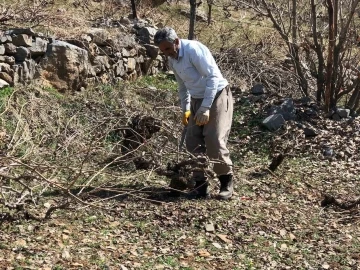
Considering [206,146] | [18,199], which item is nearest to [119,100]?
[206,146]

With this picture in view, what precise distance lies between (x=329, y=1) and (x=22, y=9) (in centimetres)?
415

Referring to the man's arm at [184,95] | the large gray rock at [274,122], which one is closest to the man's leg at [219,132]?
the man's arm at [184,95]

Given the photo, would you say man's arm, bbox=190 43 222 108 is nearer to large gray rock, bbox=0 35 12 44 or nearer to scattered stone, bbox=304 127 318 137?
scattered stone, bbox=304 127 318 137

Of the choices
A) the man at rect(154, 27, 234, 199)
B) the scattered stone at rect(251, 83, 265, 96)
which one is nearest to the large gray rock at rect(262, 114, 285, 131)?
the scattered stone at rect(251, 83, 265, 96)

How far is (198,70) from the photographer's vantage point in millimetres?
4707

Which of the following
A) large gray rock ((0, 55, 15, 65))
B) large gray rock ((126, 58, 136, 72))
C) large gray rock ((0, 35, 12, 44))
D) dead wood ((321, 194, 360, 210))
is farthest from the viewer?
large gray rock ((126, 58, 136, 72))

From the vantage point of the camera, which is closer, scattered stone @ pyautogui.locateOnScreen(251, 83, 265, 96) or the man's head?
the man's head

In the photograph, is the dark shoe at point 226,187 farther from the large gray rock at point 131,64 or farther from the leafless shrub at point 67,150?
the large gray rock at point 131,64

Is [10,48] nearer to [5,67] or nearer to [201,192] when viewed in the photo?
[5,67]

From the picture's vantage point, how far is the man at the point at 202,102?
4656 millimetres

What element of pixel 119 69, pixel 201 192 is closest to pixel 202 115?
pixel 201 192

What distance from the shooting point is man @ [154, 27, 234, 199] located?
4656 mm

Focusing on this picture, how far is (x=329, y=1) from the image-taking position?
7.43 meters

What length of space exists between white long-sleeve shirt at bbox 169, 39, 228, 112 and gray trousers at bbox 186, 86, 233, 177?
0.12 m
